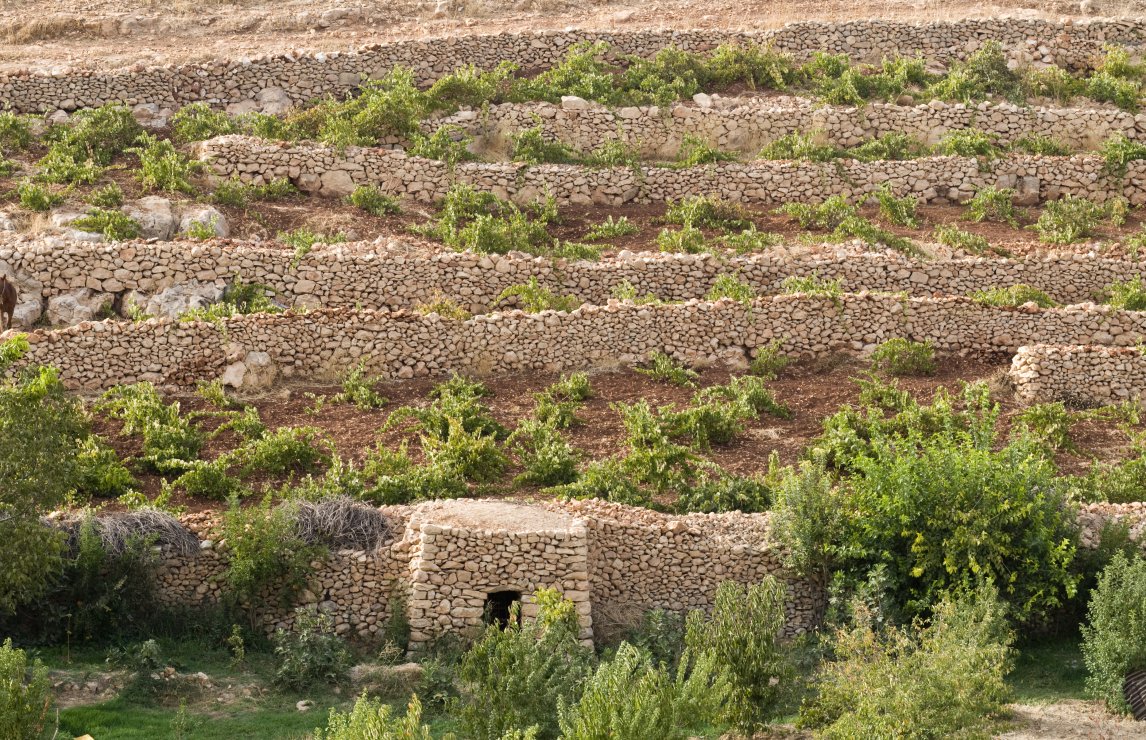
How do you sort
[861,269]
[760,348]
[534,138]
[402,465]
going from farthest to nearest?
1. [534,138]
2. [861,269]
3. [760,348]
4. [402,465]

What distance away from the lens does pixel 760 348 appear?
78.2 ft

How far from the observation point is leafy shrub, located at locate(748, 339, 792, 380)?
77.3 feet

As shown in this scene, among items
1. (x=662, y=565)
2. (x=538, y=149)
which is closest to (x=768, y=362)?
(x=662, y=565)

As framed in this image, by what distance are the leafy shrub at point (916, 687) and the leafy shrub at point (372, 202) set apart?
544 inches

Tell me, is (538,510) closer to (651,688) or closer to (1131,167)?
(651,688)

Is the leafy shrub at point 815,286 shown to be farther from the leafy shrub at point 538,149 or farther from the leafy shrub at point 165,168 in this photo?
the leafy shrub at point 165,168

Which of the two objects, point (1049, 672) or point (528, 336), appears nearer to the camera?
point (1049, 672)

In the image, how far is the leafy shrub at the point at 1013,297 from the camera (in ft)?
80.7

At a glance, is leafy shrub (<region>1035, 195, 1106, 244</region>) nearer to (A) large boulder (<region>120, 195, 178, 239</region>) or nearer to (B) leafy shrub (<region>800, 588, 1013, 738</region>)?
(B) leafy shrub (<region>800, 588, 1013, 738</region>)

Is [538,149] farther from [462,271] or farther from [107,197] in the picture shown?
[107,197]

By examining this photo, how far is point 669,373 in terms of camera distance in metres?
23.1

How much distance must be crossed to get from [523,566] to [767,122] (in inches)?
595

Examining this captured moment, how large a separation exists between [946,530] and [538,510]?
4.58 meters

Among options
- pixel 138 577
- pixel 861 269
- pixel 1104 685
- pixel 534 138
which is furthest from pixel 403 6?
pixel 1104 685
